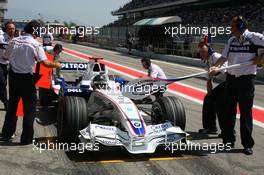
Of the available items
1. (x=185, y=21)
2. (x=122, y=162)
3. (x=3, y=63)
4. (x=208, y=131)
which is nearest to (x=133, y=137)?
(x=122, y=162)

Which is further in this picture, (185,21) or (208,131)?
(185,21)

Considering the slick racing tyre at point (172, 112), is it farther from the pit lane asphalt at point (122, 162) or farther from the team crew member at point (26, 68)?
the team crew member at point (26, 68)

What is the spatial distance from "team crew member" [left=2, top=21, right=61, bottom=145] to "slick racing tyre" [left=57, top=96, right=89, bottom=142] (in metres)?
0.56

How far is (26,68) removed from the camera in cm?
630

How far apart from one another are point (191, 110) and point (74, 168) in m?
5.25

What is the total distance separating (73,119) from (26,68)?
1.14m

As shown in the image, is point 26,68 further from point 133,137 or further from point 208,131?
point 208,131

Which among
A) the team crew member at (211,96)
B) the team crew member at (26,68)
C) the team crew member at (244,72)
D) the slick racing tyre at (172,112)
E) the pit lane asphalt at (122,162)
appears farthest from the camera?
the team crew member at (211,96)

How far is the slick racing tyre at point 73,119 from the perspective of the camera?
5969 mm

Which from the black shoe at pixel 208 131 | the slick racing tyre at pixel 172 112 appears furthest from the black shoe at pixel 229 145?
the black shoe at pixel 208 131

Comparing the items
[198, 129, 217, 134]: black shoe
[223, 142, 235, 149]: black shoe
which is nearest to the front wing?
[223, 142, 235, 149]: black shoe

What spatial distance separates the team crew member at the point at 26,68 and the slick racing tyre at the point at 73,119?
0.56m

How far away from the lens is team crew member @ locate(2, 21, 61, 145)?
6.28m

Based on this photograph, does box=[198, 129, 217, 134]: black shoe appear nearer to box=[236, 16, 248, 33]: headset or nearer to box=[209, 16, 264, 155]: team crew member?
box=[209, 16, 264, 155]: team crew member
